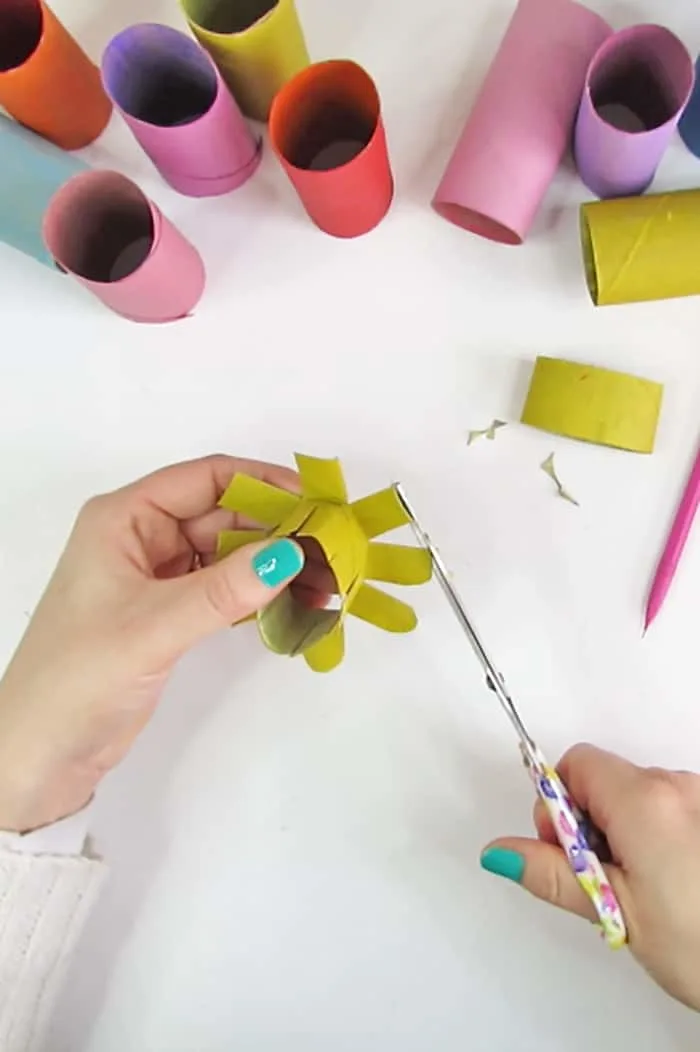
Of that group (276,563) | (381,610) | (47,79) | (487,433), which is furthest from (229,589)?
(47,79)

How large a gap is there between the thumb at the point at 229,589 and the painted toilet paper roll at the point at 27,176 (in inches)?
10.5

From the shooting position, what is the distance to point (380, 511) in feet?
2.15

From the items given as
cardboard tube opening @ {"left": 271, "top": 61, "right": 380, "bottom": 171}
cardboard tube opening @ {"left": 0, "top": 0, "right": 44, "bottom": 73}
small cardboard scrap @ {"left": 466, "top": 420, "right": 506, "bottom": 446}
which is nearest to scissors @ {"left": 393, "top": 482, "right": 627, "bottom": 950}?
small cardboard scrap @ {"left": 466, "top": 420, "right": 506, "bottom": 446}

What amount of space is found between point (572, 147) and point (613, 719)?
0.36 meters

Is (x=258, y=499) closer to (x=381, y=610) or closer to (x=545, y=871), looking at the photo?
(x=381, y=610)

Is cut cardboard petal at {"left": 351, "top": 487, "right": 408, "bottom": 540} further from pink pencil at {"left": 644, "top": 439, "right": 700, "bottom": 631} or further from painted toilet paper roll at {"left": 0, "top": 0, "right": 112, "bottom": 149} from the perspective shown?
painted toilet paper roll at {"left": 0, "top": 0, "right": 112, "bottom": 149}

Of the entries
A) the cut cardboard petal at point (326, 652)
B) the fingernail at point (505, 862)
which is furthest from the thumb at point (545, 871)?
the cut cardboard petal at point (326, 652)

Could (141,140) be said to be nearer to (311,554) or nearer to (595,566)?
(311,554)

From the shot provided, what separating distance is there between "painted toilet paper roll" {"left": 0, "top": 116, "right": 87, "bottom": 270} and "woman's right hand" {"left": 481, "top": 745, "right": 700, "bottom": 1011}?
1.51ft

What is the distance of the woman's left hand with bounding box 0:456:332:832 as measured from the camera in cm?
62

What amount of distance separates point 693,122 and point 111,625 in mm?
465

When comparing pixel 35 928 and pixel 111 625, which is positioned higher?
pixel 111 625

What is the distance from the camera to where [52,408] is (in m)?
0.80

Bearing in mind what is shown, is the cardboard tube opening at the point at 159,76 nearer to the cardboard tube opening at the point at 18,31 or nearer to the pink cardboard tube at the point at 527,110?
the cardboard tube opening at the point at 18,31
